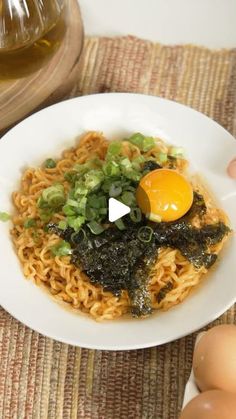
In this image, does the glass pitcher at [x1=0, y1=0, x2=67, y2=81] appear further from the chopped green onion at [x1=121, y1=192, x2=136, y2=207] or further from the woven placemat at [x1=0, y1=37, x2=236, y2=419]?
the woven placemat at [x1=0, y1=37, x2=236, y2=419]

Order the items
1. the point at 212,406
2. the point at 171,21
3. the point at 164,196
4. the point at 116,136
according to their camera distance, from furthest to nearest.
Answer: the point at 171,21
the point at 116,136
the point at 164,196
the point at 212,406

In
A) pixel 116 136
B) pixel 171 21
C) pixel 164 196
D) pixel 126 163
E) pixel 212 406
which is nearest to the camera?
pixel 212 406

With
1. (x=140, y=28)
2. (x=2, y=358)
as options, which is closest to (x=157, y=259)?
(x=2, y=358)

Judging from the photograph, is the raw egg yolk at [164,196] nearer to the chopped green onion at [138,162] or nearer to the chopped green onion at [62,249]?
the chopped green onion at [138,162]

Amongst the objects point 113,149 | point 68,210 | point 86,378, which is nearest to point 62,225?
point 68,210

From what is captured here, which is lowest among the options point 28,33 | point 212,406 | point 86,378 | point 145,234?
point 86,378

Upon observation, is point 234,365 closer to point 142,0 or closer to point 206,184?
point 206,184

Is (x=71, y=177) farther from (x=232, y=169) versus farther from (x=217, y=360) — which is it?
(x=217, y=360)
